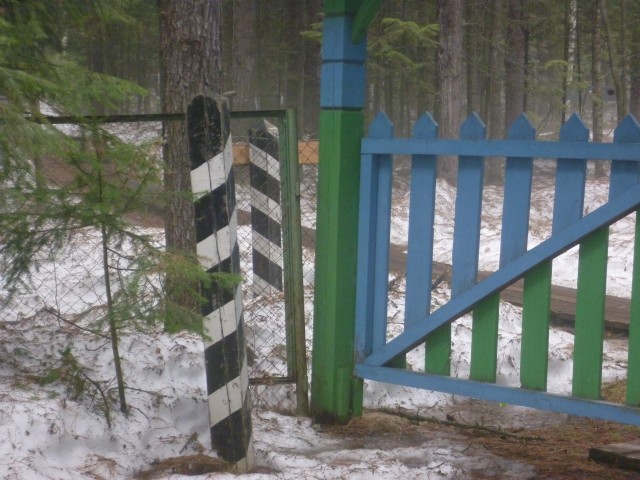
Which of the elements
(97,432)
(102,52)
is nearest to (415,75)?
(102,52)

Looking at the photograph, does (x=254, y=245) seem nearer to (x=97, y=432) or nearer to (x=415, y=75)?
(x=97, y=432)

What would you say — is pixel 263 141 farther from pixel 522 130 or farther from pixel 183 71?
pixel 522 130

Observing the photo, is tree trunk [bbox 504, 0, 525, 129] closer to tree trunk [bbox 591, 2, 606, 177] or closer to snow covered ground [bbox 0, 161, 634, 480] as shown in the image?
tree trunk [bbox 591, 2, 606, 177]

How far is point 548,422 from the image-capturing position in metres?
5.66

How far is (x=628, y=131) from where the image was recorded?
12.7ft

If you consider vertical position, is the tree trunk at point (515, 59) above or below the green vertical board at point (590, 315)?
above

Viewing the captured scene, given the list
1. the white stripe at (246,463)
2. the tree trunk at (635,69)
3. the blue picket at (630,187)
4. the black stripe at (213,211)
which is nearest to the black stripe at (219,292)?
the black stripe at (213,211)

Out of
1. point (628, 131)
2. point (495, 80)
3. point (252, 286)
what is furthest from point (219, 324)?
point (495, 80)

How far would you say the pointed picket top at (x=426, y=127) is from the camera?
14.8 ft

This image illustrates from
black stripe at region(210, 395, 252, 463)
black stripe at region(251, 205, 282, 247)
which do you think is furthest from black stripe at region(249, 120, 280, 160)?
black stripe at region(210, 395, 252, 463)

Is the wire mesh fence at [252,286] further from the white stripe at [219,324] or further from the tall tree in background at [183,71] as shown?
the white stripe at [219,324]

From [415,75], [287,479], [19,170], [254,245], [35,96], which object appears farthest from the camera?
[415,75]

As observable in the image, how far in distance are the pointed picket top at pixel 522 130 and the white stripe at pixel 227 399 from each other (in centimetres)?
187

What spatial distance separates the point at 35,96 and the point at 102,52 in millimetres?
22637
